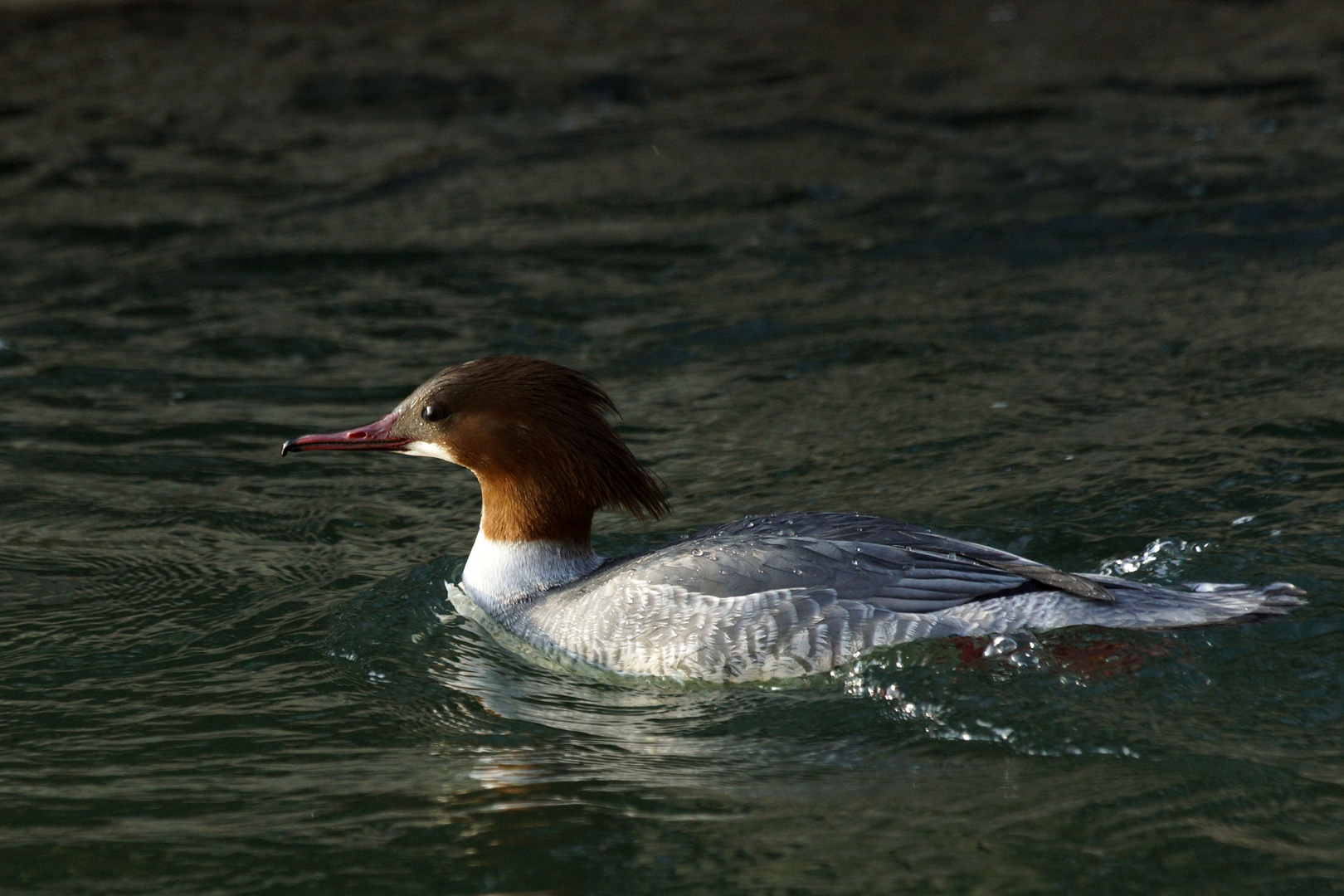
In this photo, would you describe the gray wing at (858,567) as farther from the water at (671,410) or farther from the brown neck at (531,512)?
the brown neck at (531,512)

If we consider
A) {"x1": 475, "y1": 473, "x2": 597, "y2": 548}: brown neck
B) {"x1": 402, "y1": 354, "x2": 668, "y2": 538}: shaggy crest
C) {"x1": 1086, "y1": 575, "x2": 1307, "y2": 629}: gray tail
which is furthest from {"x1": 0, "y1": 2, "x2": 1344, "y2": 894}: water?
{"x1": 402, "y1": 354, "x2": 668, "y2": 538}: shaggy crest

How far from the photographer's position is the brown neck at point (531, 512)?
5.94m

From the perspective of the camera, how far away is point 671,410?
8.18 m

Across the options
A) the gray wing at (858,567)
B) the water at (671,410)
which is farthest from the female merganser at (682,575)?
the water at (671,410)

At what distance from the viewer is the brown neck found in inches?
234

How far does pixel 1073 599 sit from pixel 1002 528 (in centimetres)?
128

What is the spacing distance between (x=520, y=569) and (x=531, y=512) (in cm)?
22

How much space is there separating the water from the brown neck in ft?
1.43

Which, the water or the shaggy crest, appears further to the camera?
the shaggy crest

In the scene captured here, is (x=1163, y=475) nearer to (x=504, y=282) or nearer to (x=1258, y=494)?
(x=1258, y=494)

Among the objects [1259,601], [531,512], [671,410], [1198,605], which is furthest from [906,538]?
[671,410]

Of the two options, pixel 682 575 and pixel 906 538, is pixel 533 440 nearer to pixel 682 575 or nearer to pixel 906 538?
pixel 682 575

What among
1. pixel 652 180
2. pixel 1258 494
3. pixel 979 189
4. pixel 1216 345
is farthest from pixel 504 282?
pixel 1258 494

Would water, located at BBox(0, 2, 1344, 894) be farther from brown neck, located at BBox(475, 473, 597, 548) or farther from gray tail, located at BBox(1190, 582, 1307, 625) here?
brown neck, located at BBox(475, 473, 597, 548)
